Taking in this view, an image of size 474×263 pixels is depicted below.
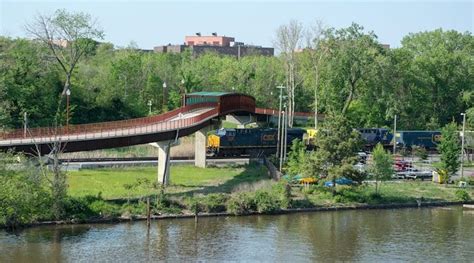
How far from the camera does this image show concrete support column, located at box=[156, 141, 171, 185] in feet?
205

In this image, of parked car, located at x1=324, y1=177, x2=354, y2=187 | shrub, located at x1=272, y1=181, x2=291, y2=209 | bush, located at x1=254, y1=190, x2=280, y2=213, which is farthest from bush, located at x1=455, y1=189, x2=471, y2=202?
bush, located at x1=254, y1=190, x2=280, y2=213

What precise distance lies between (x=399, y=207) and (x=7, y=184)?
32.3 m

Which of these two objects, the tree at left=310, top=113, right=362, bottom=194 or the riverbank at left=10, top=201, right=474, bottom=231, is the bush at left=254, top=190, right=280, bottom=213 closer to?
the riverbank at left=10, top=201, right=474, bottom=231

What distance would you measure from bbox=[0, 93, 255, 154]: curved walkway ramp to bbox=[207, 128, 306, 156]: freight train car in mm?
4645

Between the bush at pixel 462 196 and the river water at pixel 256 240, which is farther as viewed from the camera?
the bush at pixel 462 196

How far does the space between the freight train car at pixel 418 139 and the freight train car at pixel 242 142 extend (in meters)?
18.6

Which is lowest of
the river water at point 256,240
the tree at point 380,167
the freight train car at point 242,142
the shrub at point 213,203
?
the river water at point 256,240

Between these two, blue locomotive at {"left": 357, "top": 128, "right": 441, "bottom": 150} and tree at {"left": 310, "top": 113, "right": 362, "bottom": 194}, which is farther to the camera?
blue locomotive at {"left": 357, "top": 128, "right": 441, "bottom": 150}

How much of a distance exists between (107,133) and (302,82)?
207ft

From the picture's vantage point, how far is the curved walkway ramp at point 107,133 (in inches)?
2126

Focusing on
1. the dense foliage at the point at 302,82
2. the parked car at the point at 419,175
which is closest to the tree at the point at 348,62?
the dense foliage at the point at 302,82

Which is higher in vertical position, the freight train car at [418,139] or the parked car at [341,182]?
the freight train car at [418,139]

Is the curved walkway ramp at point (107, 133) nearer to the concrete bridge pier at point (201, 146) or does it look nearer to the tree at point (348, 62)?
the concrete bridge pier at point (201, 146)

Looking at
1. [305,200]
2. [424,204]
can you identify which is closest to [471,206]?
[424,204]
